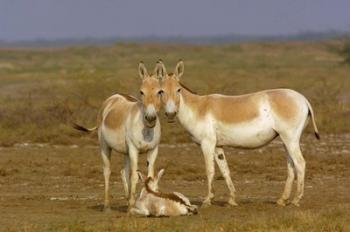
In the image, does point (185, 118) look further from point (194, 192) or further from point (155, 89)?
point (194, 192)

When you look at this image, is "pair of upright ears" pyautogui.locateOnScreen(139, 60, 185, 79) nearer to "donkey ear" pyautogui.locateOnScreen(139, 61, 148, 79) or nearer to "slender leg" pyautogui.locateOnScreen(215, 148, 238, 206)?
"donkey ear" pyautogui.locateOnScreen(139, 61, 148, 79)

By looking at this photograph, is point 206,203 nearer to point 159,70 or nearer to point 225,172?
point 225,172

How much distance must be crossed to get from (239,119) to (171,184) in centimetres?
435

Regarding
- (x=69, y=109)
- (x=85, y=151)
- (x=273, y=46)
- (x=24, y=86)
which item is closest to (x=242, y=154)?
(x=85, y=151)

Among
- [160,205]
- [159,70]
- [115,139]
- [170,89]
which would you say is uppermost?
[159,70]

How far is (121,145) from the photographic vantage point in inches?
632

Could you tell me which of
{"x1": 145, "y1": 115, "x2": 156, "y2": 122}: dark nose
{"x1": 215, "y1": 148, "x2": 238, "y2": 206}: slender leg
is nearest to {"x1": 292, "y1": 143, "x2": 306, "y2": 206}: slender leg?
{"x1": 215, "y1": 148, "x2": 238, "y2": 206}: slender leg

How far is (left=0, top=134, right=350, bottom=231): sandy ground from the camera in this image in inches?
595

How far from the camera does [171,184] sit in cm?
2055

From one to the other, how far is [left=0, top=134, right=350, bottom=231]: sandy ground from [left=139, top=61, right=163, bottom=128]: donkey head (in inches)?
57.1

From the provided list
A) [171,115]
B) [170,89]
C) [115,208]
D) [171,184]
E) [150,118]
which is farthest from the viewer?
[171,184]

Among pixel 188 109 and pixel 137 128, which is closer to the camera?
pixel 137 128

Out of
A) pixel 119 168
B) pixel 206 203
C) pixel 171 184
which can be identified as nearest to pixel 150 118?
pixel 206 203

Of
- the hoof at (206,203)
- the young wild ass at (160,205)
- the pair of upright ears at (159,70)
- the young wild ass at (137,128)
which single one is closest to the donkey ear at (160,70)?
the pair of upright ears at (159,70)
